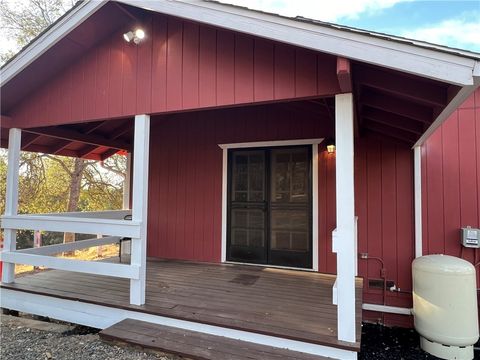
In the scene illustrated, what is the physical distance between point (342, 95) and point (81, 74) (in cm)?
298

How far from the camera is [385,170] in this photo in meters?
4.02

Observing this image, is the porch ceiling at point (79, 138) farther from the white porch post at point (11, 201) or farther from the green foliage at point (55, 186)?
the green foliage at point (55, 186)

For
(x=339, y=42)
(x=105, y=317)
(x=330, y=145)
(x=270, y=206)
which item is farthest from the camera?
(x=270, y=206)

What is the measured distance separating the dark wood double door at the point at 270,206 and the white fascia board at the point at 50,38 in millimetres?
2605

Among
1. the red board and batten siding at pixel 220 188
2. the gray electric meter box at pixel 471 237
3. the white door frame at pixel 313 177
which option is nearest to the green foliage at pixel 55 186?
the red board and batten siding at pixel 220 188

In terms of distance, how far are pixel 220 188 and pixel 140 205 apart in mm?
1915

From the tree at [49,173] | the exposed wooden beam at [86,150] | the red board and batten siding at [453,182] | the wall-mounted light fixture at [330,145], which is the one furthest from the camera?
the tree at [49,173]

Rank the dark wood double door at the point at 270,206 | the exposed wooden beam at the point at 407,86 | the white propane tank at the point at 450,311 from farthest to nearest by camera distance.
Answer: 1. the dark wood double door at the point at 270,206
2. the white propane tank at the point at 450,311
3. the exposed wooden beam at the point at 407,86

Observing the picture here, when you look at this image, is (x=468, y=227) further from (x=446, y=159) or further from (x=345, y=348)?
(x=345, y=348)

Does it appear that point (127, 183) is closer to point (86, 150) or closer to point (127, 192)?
point (127, 192)

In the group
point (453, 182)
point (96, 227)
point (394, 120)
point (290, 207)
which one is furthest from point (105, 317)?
point (453, 182)

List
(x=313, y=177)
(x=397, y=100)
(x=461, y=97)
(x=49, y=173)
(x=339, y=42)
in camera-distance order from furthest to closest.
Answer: (x=49, y=173) → (x=313, y=177) → (x=397, y=100) → (x=339, y=42) → (x=461, y=97)

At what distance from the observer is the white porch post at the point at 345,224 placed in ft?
7.62

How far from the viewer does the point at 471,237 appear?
3535mm
